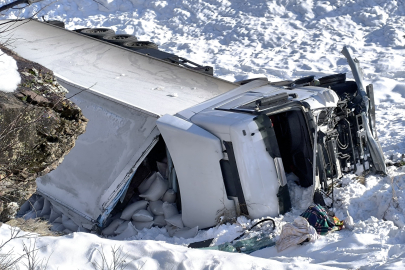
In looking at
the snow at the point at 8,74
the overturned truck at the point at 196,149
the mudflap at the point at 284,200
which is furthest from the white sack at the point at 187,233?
the snow at the point at 8,74

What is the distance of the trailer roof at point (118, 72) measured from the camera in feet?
19.1

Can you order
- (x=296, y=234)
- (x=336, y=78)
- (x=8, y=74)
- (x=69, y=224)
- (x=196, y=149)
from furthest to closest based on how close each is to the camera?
(x=336, y=78) → (x=69, y=224) → (x=196, y=149) → (x=296, y=234) → (x=8, y=74)

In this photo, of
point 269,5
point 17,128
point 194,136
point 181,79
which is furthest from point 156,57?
point 269,5

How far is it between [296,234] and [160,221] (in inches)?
63.2

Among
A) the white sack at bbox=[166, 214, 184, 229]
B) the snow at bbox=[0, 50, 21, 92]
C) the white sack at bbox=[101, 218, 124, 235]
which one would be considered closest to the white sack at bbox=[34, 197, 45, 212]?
the white sack at bbox=[101, 218, 124, 235]

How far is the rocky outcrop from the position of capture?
343 centimetres

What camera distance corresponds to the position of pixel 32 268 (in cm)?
327

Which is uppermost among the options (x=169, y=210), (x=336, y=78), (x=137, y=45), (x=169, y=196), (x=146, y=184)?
(x=137, y=45)

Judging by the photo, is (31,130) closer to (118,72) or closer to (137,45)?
(118,72)

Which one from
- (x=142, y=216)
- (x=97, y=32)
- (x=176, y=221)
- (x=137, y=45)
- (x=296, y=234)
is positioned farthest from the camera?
(x=97, y=32)

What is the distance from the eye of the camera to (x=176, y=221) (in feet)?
18.0

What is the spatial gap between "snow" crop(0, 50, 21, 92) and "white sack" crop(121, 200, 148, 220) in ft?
7.27

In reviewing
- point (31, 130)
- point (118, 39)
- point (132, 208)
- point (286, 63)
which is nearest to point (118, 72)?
point (132, 208)

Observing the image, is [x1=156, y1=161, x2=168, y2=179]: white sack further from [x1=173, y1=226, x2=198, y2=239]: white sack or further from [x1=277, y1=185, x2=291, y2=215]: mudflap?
[x1=277, y1=185, x2=291, y2=215]: mudflap
